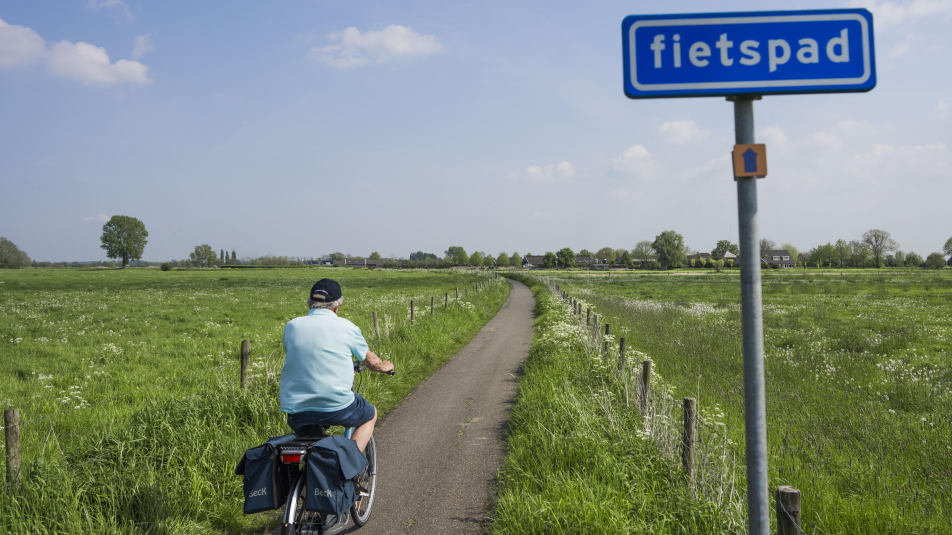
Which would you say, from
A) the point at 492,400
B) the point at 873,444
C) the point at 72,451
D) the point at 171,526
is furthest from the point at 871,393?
the point at 72,451

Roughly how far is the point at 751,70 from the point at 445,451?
5.55m

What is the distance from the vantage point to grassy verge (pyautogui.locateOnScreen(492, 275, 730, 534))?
3.77 metres

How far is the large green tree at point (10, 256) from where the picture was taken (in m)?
119

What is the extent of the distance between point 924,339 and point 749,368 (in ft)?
55.5

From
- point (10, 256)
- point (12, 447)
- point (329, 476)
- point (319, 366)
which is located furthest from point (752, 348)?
point (10, 256)

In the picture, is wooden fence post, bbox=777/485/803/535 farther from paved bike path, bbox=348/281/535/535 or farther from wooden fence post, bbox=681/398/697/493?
paved bike path, bbox=348/281/535/535

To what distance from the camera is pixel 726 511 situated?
12.0 feet

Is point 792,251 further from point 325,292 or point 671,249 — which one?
point 325,292

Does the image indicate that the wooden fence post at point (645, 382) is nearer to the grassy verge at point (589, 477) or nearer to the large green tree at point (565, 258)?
the grassy verge at point (589, 477)

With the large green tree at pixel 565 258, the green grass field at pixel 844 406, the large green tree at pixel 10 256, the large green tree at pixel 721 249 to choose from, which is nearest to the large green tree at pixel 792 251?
the large green tree at pixel 721 249

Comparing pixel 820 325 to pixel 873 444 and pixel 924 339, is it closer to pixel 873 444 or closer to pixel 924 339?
pixel 924 339

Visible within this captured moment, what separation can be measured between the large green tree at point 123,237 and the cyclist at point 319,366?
15507 cm

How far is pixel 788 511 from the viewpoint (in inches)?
95.5

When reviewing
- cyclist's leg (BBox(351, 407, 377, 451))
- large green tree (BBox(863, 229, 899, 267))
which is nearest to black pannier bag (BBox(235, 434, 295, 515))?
cyclist's leg (BBox(351, 407, 377, 451))
